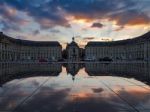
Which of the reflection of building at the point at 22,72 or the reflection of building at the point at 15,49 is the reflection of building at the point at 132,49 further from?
the reflection of building at the point at 22,72

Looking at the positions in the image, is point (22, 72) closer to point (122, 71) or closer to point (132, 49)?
point (122, 71)

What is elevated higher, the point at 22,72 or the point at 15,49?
the point at 15,49

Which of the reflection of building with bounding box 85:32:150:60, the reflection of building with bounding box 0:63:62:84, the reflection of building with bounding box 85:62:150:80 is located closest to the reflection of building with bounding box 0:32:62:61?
the reflection of building with bounding box 85:32:150:60

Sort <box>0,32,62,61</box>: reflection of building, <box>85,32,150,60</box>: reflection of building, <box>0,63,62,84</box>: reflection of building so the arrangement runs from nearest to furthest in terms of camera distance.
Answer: <box>0,63,62,84</box>: reflection of building
<box>0,32,62,61</box>: reflection of building
<box>85,32,150,60</box>: reflection of building

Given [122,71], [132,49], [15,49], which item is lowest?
[122,71]

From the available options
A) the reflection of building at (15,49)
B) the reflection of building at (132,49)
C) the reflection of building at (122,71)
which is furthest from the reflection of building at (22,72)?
the reflection of building at (15,49)

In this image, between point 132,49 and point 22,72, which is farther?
point 132,49

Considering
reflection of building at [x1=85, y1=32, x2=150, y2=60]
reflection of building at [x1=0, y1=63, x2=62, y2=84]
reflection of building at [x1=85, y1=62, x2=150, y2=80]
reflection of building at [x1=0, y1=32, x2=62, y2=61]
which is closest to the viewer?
reflection of building at [x1=0, y1=63, x2=62, y2=84]

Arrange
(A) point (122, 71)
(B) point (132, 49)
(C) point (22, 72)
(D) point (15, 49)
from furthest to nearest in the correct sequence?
1. (B) point (132, 49)
2. (D) point (15, 49)
3. (A) point (122, 71)
4. (C) point (22, 72)

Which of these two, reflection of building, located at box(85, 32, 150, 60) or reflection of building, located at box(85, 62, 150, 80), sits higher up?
reflection of building, located at box(85, 32, 150, 60)

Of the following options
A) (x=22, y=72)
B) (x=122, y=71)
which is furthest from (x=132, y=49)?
(x=22, y=72)

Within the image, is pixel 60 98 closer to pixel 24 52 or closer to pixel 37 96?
pixel 37 96

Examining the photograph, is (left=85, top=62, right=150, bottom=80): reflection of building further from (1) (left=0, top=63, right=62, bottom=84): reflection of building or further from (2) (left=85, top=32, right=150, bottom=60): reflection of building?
(2) (left=85, top=32, right=150, bottom=60): reflection of building

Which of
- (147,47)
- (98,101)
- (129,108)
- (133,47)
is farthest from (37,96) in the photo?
(133,47)
